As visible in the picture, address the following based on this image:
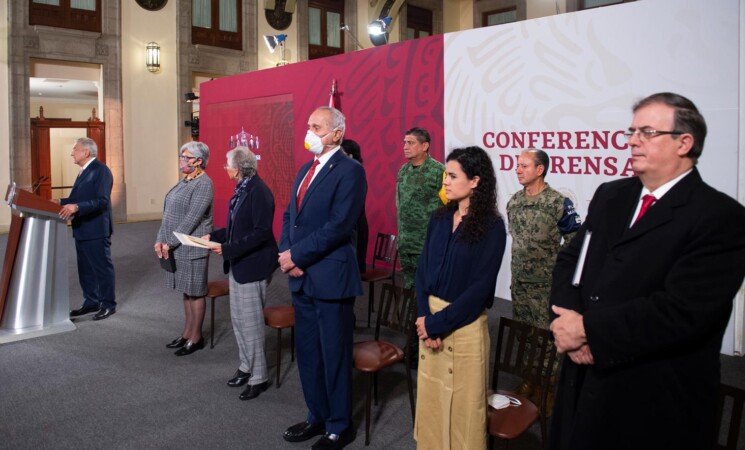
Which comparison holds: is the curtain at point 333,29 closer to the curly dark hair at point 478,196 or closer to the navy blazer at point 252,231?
the navy blazer at point 252,231

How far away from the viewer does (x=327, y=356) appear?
9.29ft

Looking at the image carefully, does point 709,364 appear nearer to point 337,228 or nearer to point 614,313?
point 614,313

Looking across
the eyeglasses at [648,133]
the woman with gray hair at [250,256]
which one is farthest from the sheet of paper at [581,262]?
the woman with gray hair at [250,256]

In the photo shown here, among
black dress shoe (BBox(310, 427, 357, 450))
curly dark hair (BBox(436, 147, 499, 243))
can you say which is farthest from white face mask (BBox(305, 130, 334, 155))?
Answer: black dress shoe (BBox(310, 427, 357, 450))

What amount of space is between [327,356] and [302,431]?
0.44 metres

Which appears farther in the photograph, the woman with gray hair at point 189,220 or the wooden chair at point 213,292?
the wooden chair at point 213,292

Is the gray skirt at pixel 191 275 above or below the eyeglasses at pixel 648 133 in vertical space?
below

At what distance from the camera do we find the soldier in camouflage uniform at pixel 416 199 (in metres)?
4.14

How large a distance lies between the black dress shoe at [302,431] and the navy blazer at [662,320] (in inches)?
63.4

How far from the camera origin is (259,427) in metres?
3.16

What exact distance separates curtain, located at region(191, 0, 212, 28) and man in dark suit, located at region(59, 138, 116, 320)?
804 centimetres

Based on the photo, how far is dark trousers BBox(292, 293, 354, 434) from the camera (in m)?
2.83

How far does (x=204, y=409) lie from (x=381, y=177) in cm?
420

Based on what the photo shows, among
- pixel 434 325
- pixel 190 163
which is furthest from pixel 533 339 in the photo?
pixel 190 163
